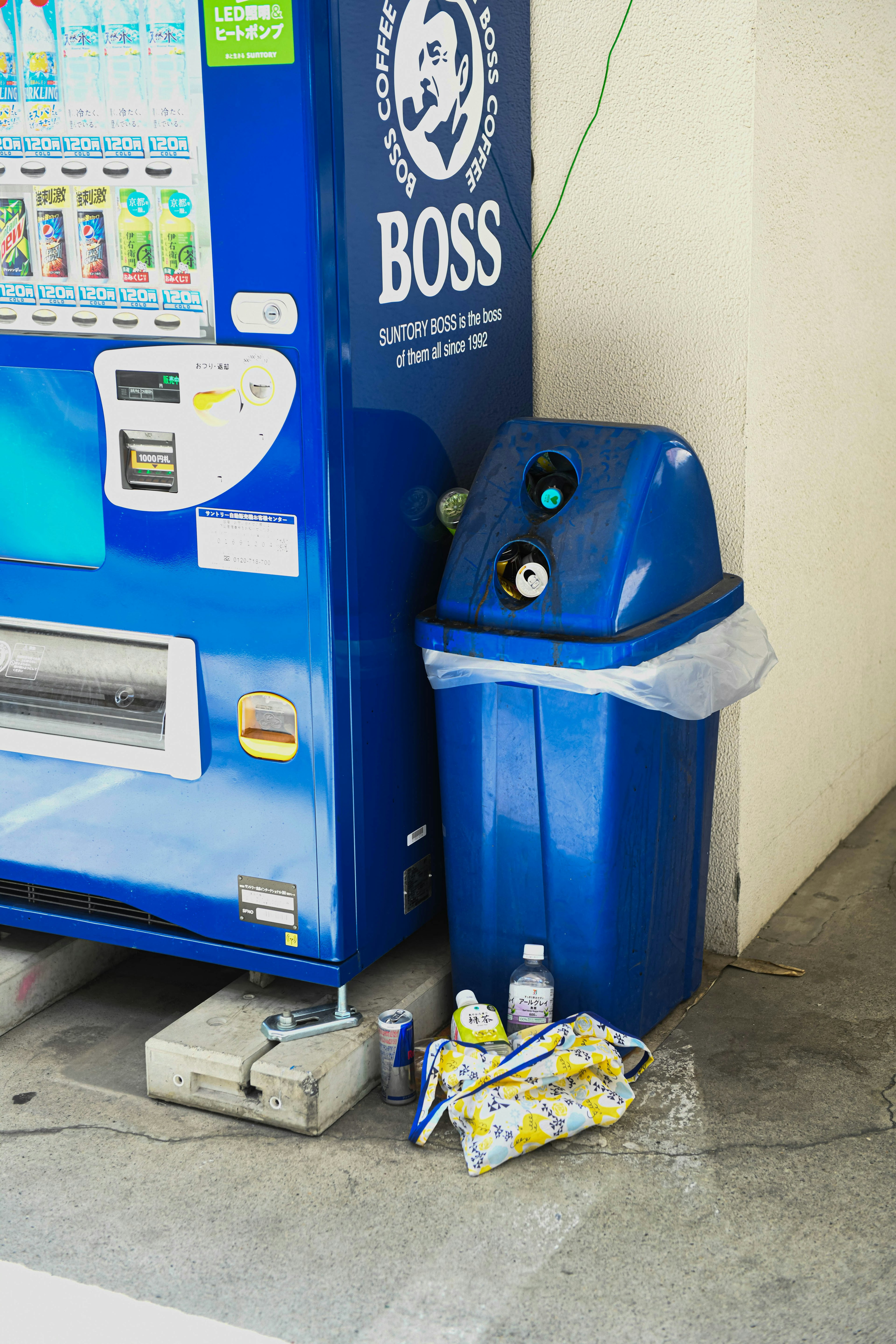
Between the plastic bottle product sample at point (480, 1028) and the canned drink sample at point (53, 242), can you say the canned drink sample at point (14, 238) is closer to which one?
the canned drink sample at point (53, 242)

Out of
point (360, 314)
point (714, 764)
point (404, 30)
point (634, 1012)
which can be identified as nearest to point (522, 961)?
point (634, 1012)

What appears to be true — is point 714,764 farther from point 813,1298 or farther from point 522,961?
point 813,1298

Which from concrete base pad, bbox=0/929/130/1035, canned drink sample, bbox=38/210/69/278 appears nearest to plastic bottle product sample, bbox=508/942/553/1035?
concrete base pad, bbox=0/929/130/1035

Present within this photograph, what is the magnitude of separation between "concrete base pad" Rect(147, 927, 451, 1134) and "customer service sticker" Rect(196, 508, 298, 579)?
0.92 meters

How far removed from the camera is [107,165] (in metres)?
2.52

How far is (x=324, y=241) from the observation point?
95.2 inches

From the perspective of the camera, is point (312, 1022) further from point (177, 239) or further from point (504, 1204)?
point (177, 239)

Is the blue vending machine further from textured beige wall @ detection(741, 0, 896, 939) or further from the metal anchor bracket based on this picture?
textured beige wall @ detection(741, 0, 896, 939)

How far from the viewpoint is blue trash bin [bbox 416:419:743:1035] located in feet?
8.45

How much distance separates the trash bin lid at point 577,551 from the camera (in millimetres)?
2547

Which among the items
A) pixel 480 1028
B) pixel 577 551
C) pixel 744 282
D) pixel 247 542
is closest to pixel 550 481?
pixel 577 551

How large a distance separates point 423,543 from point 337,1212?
1.30 metres

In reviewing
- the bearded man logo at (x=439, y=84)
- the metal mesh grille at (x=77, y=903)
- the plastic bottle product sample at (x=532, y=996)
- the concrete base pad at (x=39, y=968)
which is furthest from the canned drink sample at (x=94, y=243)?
the plastic bottle product sample at (x=532, y=996)

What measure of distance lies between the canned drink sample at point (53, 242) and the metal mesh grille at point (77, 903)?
1.28m
